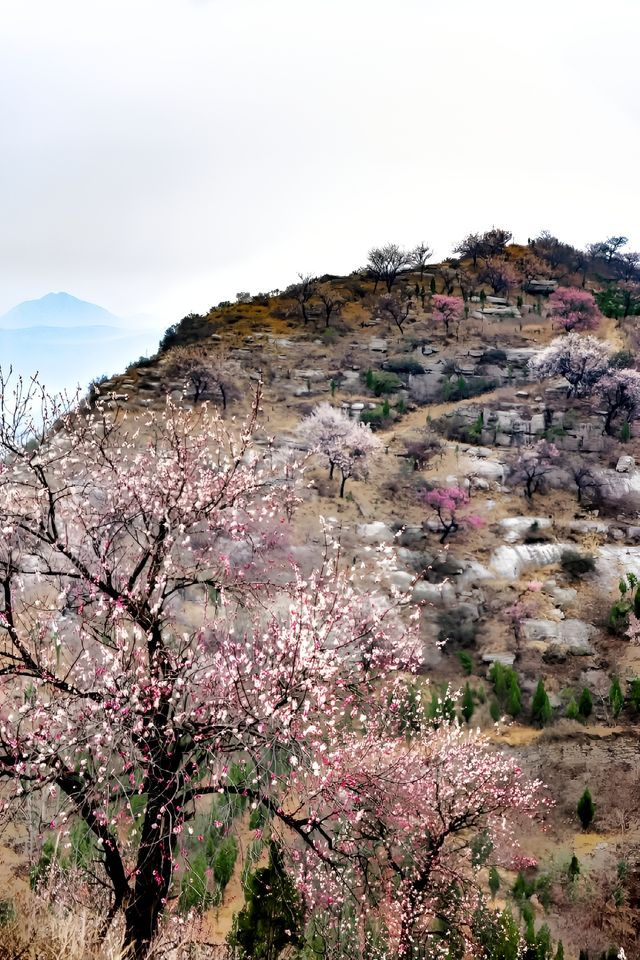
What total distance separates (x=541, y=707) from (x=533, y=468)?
1519 cm

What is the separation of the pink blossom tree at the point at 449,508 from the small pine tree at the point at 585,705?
35.1 feet

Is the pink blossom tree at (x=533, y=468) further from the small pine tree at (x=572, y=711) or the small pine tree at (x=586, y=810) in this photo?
the small pine tree at (x=586, y=810)

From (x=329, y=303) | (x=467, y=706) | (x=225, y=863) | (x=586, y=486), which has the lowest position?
(x=225, y=863)

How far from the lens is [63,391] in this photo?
7.67 meters

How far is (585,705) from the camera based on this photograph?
17.7 m

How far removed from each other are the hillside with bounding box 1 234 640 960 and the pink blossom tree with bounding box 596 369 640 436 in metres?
0.44

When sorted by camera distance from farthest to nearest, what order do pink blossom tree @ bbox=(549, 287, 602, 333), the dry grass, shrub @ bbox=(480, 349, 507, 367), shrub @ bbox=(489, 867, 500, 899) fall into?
pink blossom tree @ bbox=(549, 287, 602, 333), shrub @ bbox=(480, 349, 507, 367), shrub @ bbox=(489, 867, 500, 899), the dry grass

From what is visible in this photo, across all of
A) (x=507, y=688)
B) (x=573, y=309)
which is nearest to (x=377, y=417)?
(x=507, y=688)

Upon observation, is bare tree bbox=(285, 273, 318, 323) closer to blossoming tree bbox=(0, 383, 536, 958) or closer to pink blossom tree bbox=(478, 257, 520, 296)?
pink blossom tree bbox=(478, 257, 520, 296)

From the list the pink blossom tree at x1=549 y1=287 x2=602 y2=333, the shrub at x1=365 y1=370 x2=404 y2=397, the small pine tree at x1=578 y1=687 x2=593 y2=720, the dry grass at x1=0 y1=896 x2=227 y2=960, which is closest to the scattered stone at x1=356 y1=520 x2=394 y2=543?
the small pine tree at x1=578 y1=687 x2=593 y2=720

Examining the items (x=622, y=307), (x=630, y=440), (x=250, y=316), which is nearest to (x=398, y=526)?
(x=630, y=440)

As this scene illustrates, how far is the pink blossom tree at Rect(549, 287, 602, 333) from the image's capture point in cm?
4722

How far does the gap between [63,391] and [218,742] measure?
5120 millimetres

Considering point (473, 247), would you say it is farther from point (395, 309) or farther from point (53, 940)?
point (53, 940)
